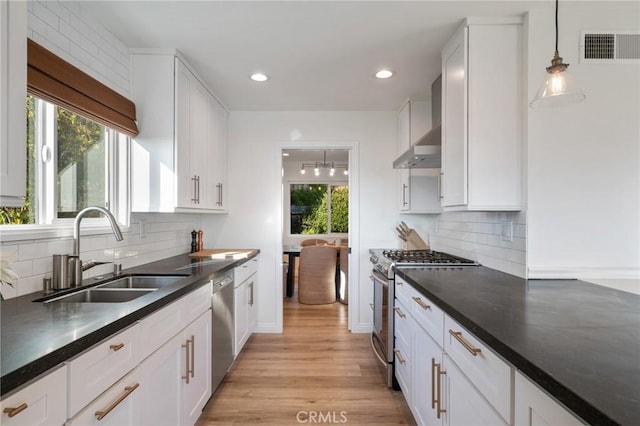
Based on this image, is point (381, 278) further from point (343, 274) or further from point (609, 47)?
point (343, 274)

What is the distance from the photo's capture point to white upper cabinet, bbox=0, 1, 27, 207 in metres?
0.99

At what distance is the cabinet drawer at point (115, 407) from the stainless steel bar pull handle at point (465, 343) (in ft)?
4.12

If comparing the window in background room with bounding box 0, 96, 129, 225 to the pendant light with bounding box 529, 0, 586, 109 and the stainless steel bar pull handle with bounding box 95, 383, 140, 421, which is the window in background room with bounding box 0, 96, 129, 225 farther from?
the pendant light with bounding box 529, 0, 586, 109

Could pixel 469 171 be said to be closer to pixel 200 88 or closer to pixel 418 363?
pixel 418 363

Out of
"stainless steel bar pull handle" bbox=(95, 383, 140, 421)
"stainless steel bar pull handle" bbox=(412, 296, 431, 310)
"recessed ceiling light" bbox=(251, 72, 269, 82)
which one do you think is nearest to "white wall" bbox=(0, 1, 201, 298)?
"stainless steel bar pull handle" bbox=(95, 383, 140, 421)

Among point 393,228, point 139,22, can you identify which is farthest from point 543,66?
point 139,22

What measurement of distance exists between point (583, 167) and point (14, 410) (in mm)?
2540

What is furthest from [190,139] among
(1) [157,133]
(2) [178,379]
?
(2) [178,379]

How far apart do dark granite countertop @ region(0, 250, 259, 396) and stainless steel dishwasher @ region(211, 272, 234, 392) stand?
0.63 m

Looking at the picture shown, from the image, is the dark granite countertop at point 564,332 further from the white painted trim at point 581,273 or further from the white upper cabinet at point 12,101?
the white upper cabinet at point 12,101

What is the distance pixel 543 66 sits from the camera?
179cm

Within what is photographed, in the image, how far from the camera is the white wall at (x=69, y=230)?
57.2 inches

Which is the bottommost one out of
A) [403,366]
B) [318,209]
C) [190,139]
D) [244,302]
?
[403,366]

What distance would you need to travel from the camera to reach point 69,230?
1.71m
